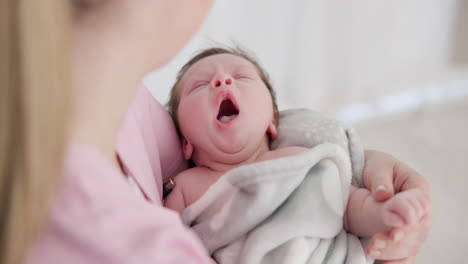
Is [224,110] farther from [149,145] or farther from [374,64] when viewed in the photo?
[374,64]

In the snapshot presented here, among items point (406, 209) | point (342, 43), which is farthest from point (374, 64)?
point (406, 209)

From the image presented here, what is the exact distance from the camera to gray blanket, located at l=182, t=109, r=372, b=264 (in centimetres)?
84

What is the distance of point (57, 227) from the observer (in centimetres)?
53

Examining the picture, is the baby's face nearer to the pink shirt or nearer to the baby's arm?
the baby's arm

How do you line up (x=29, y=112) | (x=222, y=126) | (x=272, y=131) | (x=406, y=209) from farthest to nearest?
(x=272, y=131)
(x=222, y=126)
(x=406, y=209)
(x=29, y=112)

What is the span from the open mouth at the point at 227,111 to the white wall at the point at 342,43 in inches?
26.8

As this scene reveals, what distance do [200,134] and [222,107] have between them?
6 cm

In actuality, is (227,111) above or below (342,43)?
above

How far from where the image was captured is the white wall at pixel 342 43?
6.02 feet

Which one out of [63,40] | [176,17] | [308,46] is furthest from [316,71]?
[63,40]

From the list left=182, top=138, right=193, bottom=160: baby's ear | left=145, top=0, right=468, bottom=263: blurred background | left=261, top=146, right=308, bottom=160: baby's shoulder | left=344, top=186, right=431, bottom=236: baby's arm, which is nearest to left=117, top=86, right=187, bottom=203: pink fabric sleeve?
left=182, top=138, right=193, bottom=160: baby's ear

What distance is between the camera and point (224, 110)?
104 centimetres

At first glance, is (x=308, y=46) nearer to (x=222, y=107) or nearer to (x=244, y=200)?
(x=222, y=107)

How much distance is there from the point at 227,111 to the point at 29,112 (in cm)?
58
